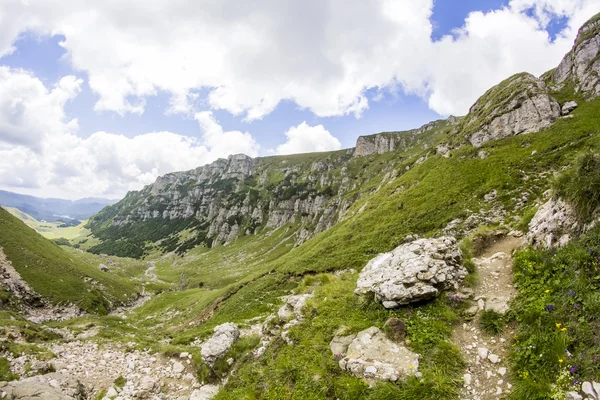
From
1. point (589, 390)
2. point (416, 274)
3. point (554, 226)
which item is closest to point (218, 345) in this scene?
point (416, 274)

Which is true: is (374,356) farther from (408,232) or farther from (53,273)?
(53,273)

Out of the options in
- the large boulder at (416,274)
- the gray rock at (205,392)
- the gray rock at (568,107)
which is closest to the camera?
the large boulder at (416,274)

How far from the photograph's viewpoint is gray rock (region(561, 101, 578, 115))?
5056 cm

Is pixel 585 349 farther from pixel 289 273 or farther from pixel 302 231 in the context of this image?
pixel 302 231

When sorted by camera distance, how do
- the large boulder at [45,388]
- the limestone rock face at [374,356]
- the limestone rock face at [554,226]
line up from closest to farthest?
the limestone rock face at [374,356] → the limestone rock face at [554,226] → the large boulder at [45,388]

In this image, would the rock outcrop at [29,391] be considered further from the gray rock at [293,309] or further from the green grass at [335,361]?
the gray rock at [293,309]

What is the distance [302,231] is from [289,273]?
106m

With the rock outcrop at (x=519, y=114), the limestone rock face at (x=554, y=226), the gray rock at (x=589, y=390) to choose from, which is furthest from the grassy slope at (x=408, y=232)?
the rock outcrop at (x=519, y=114)

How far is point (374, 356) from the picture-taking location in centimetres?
927

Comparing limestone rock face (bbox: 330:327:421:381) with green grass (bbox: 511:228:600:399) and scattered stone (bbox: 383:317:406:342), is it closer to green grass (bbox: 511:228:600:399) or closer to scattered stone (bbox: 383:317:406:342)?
scattered stone (bbox: 383:317:406:342)

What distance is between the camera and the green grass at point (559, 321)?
253 inches

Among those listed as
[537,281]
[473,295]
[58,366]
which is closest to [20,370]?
[58,366]

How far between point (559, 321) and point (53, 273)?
7942cm

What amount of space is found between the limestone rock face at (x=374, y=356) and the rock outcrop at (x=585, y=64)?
231 feet
